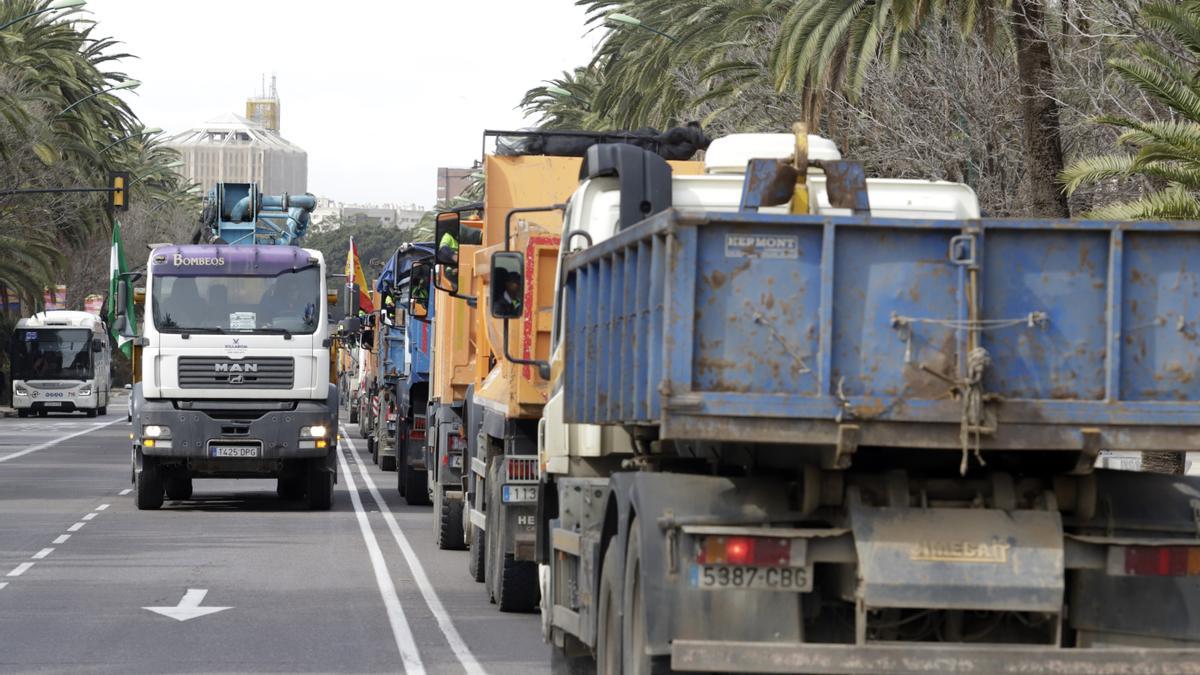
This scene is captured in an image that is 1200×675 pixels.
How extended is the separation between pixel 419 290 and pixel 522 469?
1148cm

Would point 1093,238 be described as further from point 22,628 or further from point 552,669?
point 22,628

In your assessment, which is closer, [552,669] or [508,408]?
[552,669]

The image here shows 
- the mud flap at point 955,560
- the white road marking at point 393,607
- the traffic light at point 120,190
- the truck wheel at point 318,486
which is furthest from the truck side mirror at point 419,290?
the traffic light at point 120,190

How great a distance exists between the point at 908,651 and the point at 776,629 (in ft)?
1.71

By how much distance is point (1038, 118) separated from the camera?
81.5 ft

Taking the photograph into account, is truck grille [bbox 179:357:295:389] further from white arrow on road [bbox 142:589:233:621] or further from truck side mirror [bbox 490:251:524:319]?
truck side mirror [bbox 490:251:524:319]

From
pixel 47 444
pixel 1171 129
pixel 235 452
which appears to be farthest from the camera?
pixel 47 444

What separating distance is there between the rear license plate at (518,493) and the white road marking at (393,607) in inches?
43.7

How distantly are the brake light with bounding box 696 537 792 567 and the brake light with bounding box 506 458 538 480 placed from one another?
21.7 ft

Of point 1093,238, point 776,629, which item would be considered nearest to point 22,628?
point 776,629

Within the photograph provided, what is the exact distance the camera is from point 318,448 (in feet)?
84.8

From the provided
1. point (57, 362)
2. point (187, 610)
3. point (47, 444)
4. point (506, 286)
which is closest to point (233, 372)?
point (187, 610)

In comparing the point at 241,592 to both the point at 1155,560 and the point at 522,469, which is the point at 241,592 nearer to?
the point at 522,469

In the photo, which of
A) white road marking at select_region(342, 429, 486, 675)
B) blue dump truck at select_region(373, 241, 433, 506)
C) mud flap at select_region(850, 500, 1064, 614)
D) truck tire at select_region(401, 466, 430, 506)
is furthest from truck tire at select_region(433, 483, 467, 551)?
mud flap at select_region(850, 500, 1064, 614)
